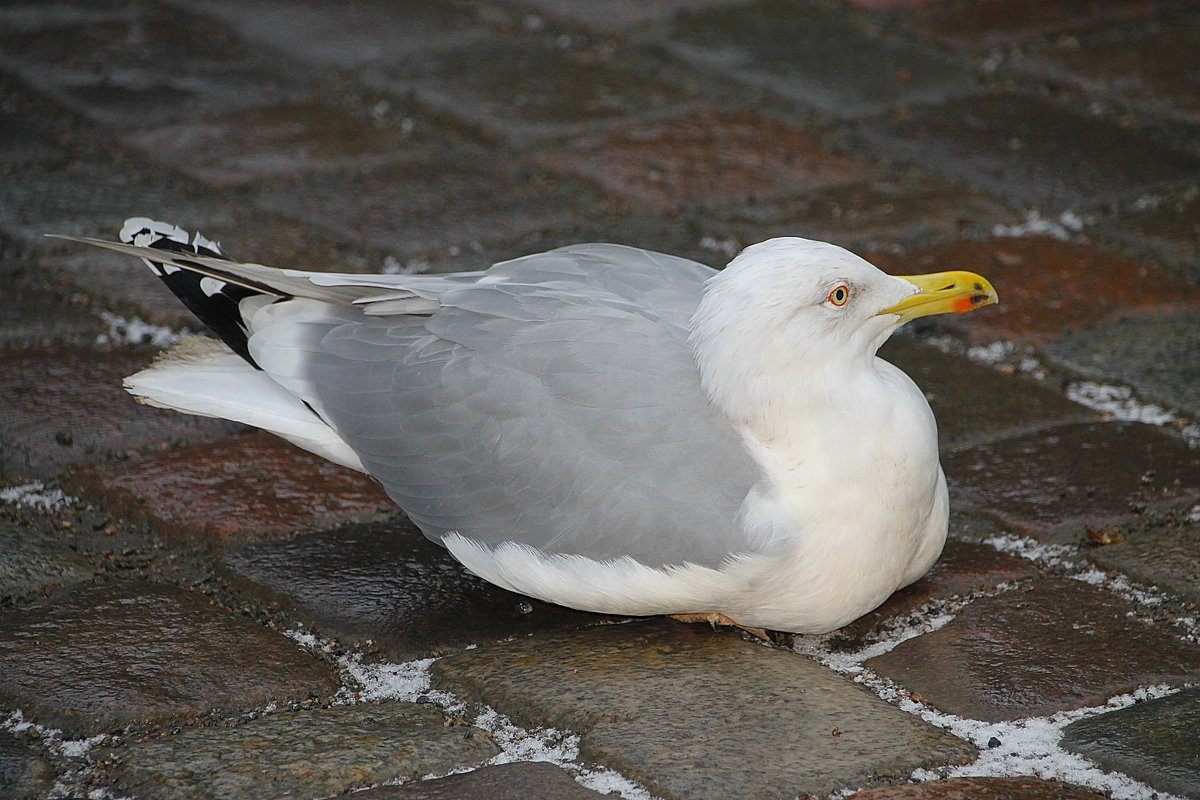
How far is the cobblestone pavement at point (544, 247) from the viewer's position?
2387 millimetres

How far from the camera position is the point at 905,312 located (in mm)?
2723

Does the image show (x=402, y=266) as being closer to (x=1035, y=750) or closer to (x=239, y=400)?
(x=239, y=400)

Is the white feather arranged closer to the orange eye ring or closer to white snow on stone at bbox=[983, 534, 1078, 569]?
the orange eye ring

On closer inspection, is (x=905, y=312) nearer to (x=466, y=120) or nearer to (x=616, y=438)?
(x=616, y=438)

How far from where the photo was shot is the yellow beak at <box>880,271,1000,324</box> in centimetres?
273

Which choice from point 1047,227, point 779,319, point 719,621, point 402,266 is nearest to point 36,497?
point 402,266

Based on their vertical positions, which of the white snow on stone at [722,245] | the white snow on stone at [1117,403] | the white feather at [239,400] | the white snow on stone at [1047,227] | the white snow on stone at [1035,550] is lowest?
the white snow on stone at [1035,550]

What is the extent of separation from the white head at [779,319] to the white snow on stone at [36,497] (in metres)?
1.49

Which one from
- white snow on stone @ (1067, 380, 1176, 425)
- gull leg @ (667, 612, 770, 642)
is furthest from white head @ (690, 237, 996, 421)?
white snow on stone @ (1067, 380, 1176, 425)

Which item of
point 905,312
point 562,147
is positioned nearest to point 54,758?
point 905,312

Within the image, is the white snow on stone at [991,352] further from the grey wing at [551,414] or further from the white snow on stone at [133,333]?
the white snow on stone at [133,333]

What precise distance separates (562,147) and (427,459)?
2.43 meters

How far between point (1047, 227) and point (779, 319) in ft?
7.24

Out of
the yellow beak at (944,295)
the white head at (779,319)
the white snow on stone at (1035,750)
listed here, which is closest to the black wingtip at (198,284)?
the white head at (779,319)
